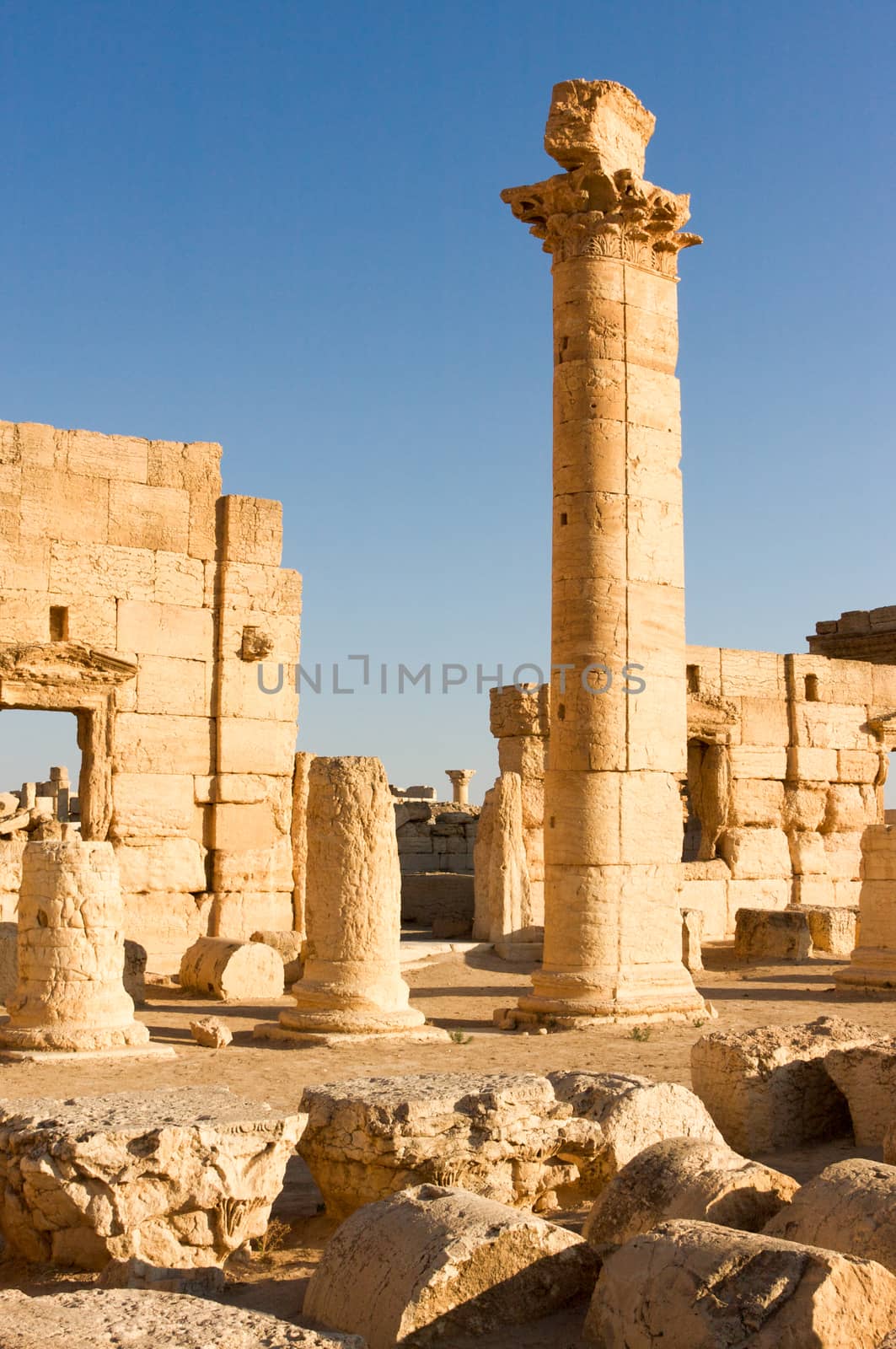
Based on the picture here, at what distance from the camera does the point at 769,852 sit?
2050 cm

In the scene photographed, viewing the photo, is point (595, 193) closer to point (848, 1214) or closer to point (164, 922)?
point (164, 922)

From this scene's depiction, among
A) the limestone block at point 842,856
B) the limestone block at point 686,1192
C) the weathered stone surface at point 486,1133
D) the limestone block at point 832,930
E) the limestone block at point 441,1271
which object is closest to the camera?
the limestone block at point 441,1271

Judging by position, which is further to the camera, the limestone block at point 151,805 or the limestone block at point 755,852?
the limestone block at point 755,852

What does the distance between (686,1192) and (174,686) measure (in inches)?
452

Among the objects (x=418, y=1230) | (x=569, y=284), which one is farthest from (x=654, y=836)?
(x=418, y=1230)

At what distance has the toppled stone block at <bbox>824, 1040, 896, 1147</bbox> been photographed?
22.5 feet

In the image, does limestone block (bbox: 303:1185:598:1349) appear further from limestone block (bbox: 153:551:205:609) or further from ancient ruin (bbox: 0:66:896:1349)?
limestone block (bbox: 153:551:205:609)

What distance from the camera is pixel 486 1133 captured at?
6082mm

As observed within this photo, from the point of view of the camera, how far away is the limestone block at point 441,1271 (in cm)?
438

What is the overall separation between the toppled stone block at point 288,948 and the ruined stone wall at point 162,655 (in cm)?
75

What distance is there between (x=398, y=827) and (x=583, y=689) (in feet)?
46.9

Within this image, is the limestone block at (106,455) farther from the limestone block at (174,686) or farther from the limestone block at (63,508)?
Answer: the limestone block at (174,686)

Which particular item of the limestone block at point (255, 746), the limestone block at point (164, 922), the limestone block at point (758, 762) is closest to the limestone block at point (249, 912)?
the limestone block at point (164, 922)

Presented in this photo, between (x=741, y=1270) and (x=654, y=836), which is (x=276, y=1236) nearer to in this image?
(x=741, y=1270)
